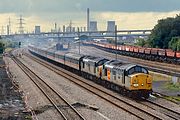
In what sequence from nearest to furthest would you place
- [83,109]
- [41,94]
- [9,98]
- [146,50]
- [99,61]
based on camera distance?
[83,109], [9,98], [41,94], [99,61], [146,50]

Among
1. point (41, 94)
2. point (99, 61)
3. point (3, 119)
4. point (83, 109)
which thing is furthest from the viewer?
point (99, 61)

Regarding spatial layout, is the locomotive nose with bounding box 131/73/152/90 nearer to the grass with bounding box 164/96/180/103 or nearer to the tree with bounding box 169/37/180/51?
the grass with bounding box 164/96/180/103

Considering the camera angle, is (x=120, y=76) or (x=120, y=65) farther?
(x=120, y=65)

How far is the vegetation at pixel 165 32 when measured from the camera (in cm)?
9688

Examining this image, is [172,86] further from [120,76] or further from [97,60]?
[97,60]

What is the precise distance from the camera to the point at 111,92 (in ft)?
123

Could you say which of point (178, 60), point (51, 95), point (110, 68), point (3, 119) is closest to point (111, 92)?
point (110, 68)

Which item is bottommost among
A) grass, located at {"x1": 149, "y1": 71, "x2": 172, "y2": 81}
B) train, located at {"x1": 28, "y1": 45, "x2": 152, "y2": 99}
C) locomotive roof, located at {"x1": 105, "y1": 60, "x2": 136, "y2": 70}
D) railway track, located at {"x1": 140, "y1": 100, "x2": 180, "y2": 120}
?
grass, located at {"x1": 149, "y1": 71, "x2": 172, "y2": 81}

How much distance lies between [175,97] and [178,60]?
114 feet

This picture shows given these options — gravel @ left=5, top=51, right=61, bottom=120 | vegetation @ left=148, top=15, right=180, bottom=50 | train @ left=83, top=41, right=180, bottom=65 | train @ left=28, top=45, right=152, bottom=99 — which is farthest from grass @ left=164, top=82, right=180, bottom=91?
vegetation @ left=148, top=15, right=180, bottom=50

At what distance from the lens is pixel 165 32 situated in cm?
9888

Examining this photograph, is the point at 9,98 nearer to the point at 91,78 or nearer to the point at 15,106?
the point at 15,106

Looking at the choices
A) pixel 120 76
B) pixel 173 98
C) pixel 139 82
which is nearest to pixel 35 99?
pixel 120 76

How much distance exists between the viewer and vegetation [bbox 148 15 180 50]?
318ft
